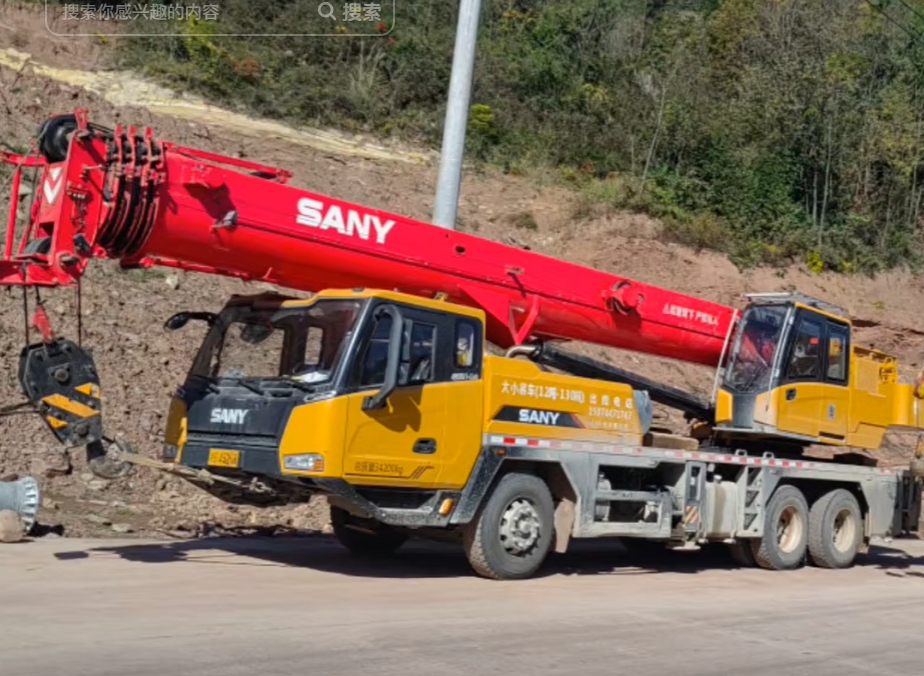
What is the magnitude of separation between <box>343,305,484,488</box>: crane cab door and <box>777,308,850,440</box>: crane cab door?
15.5ft

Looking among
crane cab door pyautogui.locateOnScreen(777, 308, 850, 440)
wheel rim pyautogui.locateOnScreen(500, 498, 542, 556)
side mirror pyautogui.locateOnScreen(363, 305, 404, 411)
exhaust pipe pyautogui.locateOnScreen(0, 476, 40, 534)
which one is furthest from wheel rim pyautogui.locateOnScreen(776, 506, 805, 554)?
exhaust pipe pyautogui.locateOnScreen(0, 476, 40, 534)

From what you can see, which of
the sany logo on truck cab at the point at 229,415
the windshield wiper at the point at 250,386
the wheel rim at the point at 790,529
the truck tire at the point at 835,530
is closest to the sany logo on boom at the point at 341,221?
the windshield wiper at the point at 250,386

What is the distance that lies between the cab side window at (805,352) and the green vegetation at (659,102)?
13681mm

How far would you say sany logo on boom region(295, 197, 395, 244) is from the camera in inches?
440

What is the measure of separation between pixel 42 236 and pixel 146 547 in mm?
3848

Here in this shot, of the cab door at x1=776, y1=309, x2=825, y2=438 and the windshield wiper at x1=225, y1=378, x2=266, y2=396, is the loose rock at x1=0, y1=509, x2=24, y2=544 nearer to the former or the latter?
the windshield wiper at x1=225, y1=378, x2=266, y2=396

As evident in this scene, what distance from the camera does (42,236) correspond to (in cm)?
1036

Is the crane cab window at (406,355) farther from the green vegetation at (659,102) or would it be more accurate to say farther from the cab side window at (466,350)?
the green vegetation at (659,102)

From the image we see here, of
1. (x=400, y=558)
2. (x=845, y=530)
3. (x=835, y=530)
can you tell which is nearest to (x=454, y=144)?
(x=400, y=558)

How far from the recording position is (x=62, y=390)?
1028 cm

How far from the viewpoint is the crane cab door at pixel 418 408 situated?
10.7 m

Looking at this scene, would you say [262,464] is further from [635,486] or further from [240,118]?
[240,118]

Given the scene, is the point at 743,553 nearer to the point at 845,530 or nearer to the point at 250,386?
the point at 845,530

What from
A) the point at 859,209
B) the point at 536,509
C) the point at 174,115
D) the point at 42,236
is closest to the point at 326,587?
the point at 536,509
